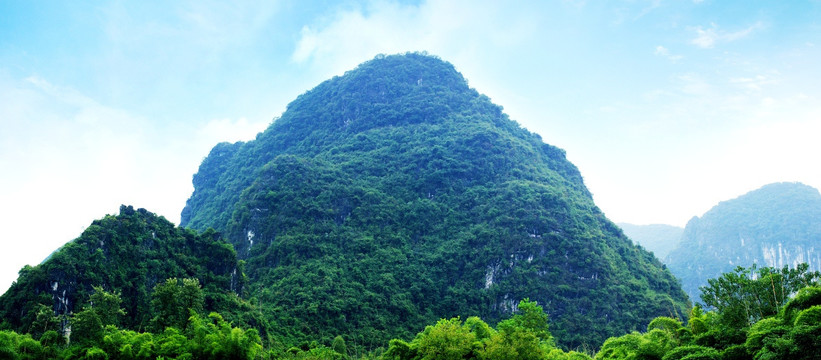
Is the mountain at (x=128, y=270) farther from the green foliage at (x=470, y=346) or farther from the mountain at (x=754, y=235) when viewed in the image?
the mountain at (x=754, y=235)

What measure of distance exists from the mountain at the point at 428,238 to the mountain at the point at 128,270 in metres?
5.81

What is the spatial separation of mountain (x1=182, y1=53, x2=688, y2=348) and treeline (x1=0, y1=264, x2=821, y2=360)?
23.7m

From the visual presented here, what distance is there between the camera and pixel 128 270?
43.8 metres

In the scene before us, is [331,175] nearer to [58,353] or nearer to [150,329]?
[150,329]

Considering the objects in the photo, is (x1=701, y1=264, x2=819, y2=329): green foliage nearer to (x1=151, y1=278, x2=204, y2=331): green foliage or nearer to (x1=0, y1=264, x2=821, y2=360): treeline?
(x1=0, y1=264, x2=821, y2=360): treeline

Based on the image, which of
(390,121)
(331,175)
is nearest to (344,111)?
(390,121)

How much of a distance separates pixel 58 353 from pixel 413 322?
39561 mm

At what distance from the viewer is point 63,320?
3656 cm

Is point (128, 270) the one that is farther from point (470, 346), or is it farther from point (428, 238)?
point (428, 238)

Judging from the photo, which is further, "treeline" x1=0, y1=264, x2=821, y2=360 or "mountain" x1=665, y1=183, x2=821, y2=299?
"mountain" x1=665, y1=183, x2=821, y2=299

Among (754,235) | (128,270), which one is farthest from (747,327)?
(754,235)

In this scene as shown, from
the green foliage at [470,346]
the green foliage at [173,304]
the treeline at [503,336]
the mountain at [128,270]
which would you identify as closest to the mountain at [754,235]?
the treeline at [503,336]

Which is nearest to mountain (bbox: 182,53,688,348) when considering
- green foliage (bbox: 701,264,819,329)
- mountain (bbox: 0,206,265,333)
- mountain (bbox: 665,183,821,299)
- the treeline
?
mountain (bbox: 0,206,265,333)

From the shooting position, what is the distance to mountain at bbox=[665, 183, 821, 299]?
129 metres
